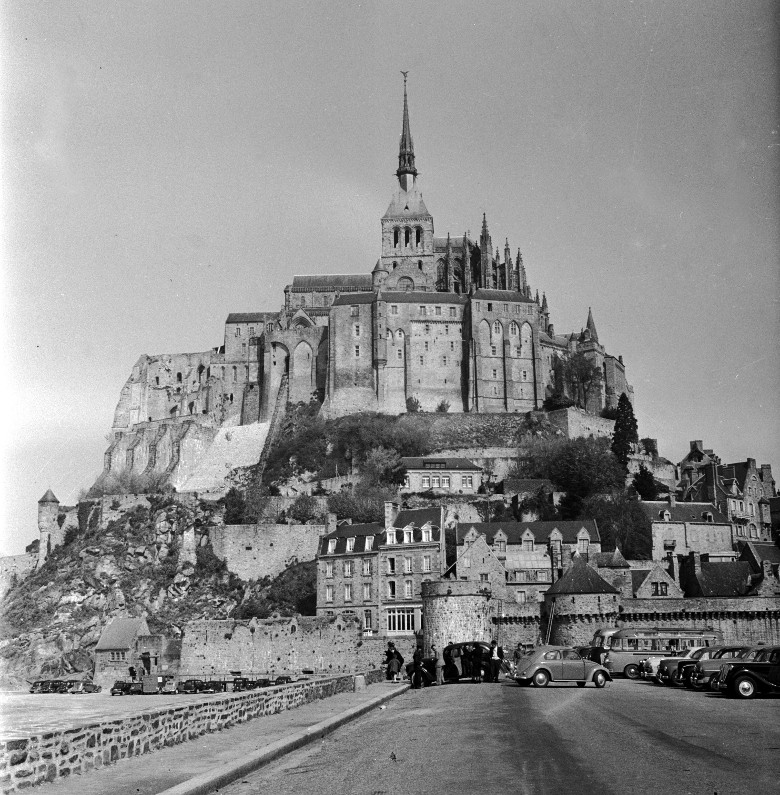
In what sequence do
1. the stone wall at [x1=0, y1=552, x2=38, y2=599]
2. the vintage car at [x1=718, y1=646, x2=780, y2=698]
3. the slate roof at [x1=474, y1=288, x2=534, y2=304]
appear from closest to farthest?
the vintage car at [x1=718, y1=646, x2=780, y2=698] < the stone wall at [x1=0, y1=552, x2=38, y2=599] < the slate roof at [x1=474, y1=288, x2=534, y2=304]

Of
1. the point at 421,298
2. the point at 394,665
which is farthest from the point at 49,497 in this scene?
the point at 394,665

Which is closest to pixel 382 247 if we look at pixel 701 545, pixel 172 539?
pixel 172 539

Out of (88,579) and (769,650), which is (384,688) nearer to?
(769,650)

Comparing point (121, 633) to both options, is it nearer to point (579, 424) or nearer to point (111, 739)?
point (579, 424)

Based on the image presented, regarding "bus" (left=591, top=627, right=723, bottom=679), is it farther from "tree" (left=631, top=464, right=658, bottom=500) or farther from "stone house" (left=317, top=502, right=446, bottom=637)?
"tree" (left=631, top=464, right=658, bottom=500)

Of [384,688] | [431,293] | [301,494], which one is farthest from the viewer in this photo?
[431,293]

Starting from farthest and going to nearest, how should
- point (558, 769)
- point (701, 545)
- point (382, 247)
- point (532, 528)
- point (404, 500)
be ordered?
point (382, 247) < point (404, 500) < point (701, 545) < point (532, 528) < point (558, 769)

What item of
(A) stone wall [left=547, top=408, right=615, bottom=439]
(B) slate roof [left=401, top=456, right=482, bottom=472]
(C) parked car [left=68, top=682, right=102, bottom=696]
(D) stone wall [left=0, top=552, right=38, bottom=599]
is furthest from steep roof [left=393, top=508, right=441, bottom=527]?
(D) stone wall [left=0, top=552, right=38, bottom=599]
